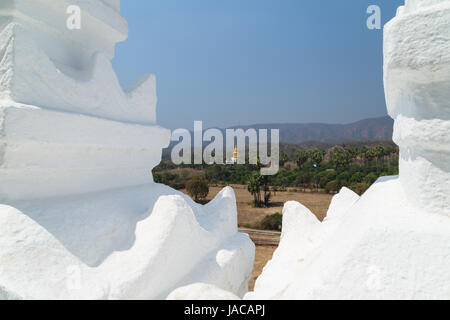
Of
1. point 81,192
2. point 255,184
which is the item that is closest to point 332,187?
point 255,184

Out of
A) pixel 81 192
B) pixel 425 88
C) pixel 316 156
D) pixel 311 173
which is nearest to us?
pixel 425 88

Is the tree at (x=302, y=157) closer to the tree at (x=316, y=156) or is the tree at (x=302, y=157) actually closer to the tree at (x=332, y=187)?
the tree at (x=316, y=156)

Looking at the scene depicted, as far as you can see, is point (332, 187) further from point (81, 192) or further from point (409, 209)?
point (409, 209)

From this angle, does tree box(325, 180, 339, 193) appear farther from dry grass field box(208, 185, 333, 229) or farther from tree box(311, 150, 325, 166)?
tree box(311, 150, 325, 166)

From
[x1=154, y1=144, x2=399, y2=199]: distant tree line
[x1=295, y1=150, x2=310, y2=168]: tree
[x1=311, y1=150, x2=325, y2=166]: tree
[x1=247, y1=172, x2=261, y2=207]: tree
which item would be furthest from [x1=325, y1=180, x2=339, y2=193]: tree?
[x1=295, y1=150, x2=310, y2=168]: tree

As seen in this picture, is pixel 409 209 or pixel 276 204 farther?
pixel 276 204

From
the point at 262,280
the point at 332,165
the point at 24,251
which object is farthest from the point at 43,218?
the point at 332,165

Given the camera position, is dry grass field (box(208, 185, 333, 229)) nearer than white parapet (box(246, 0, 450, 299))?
No

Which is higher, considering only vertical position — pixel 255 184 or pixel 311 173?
pixel 311 173

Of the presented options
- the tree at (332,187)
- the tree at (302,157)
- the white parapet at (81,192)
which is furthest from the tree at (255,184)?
the white parapet at (81,192)

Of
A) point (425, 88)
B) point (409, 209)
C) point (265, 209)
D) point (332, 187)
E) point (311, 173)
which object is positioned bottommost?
point (265, 209)

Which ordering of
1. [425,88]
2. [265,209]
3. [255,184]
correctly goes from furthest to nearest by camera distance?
[255,184], [265,209], [425,88]

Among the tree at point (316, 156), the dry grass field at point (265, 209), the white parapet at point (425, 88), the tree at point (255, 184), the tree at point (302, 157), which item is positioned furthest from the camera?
the tree at point (302, 157)

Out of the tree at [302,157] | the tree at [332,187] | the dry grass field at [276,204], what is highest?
the tree at [302,157]
